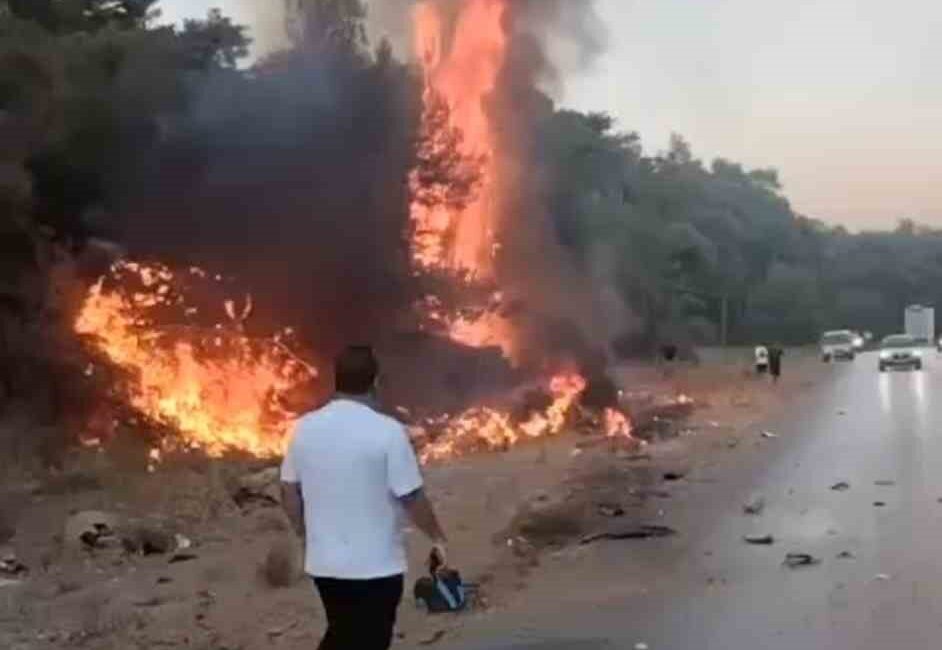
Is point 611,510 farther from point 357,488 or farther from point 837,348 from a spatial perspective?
point 837,348

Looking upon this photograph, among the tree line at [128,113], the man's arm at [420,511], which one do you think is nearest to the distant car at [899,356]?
the tree line at [128,113]

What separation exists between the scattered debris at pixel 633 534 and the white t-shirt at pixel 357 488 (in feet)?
24.4

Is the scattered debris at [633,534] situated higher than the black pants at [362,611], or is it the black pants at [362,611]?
the black pants at [362,611]

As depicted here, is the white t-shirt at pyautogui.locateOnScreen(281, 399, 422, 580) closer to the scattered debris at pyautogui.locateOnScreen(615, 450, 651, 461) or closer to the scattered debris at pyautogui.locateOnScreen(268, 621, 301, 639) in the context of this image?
the scattered debris at pyautogui.locateOnScreen(268, 621, 301, 639)

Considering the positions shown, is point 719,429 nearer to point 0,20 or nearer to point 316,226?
point 316,226

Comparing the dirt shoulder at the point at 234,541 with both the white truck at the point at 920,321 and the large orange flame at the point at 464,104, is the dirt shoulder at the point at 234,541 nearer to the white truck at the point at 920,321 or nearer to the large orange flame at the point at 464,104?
the large orange flame at the point at 464,104

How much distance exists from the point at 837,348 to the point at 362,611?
2666 inches

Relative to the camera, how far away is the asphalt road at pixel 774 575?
864cm

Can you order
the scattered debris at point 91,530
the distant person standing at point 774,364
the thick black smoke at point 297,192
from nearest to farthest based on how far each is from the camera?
the scattered debris at point 91,530
the thick black smoke at point 297,192
the distant person standing at point 774,364

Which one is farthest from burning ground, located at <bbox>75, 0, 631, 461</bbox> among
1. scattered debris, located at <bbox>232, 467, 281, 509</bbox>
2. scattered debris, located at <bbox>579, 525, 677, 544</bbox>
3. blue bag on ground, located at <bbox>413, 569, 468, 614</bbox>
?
blue bag on ground, located at <bbox>413, 569, 468, 614</bbox>

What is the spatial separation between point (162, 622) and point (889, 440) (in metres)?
14.0

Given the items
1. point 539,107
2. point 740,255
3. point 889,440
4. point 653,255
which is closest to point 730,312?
point 740,255

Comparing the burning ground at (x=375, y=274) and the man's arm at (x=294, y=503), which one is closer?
the man's arm at (x=294, y=503)

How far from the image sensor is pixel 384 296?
2575cm
